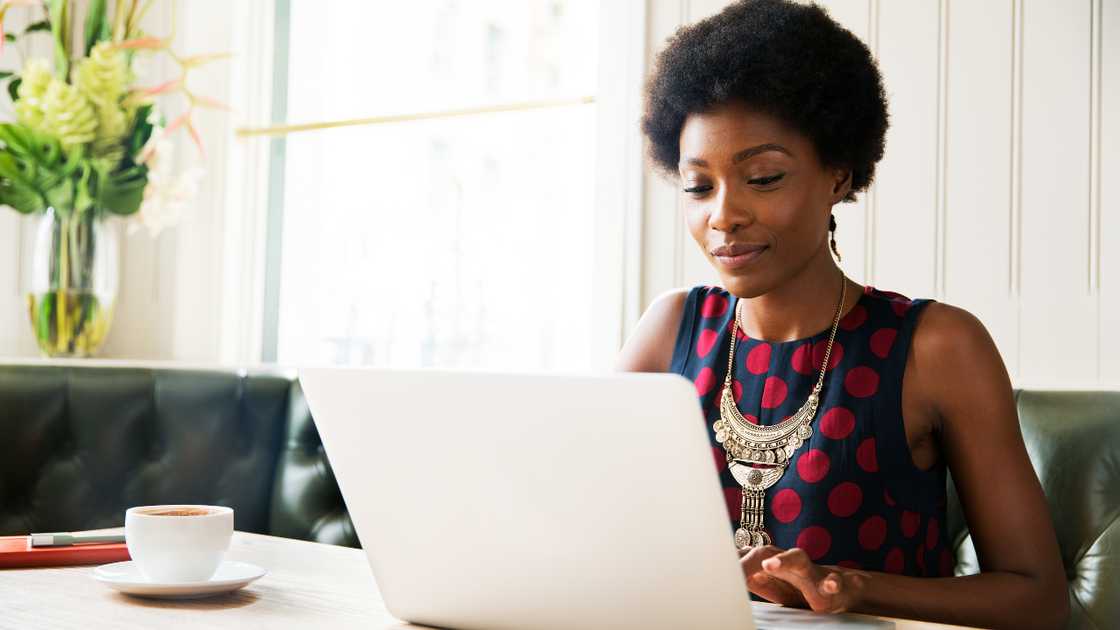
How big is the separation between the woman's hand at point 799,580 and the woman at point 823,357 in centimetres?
35

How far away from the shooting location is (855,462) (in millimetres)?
1246

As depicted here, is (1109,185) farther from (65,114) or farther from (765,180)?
(65,114)

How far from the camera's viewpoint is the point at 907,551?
1.26m

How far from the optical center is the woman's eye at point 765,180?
1206 mm

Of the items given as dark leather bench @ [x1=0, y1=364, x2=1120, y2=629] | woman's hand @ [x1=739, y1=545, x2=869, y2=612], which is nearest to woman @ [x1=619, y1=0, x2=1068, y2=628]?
woman's hand @ [x1=739, y1=545, x2=869, y2=612]

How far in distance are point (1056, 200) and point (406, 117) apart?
1.33m

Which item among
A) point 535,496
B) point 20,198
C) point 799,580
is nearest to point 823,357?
point 799,580

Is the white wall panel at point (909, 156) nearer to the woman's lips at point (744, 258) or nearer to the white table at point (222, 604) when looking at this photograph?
the woman's lips at point (744, 258)

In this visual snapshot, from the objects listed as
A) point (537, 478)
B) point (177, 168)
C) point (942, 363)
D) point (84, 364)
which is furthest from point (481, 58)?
point (537, 478)

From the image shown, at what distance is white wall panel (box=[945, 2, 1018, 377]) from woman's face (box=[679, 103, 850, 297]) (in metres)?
0.55

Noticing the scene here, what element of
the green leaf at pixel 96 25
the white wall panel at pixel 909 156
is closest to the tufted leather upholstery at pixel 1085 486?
the white wall panel at pixel 909 156

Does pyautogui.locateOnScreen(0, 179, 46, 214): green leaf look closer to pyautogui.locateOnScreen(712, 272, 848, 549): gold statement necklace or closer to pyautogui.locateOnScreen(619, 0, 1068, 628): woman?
pyautogui.locateOnScreen(619, 0, 1068, 628): woman

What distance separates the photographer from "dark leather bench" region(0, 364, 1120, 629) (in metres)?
1.89

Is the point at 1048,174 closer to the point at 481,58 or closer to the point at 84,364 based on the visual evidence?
the point at 481,58
